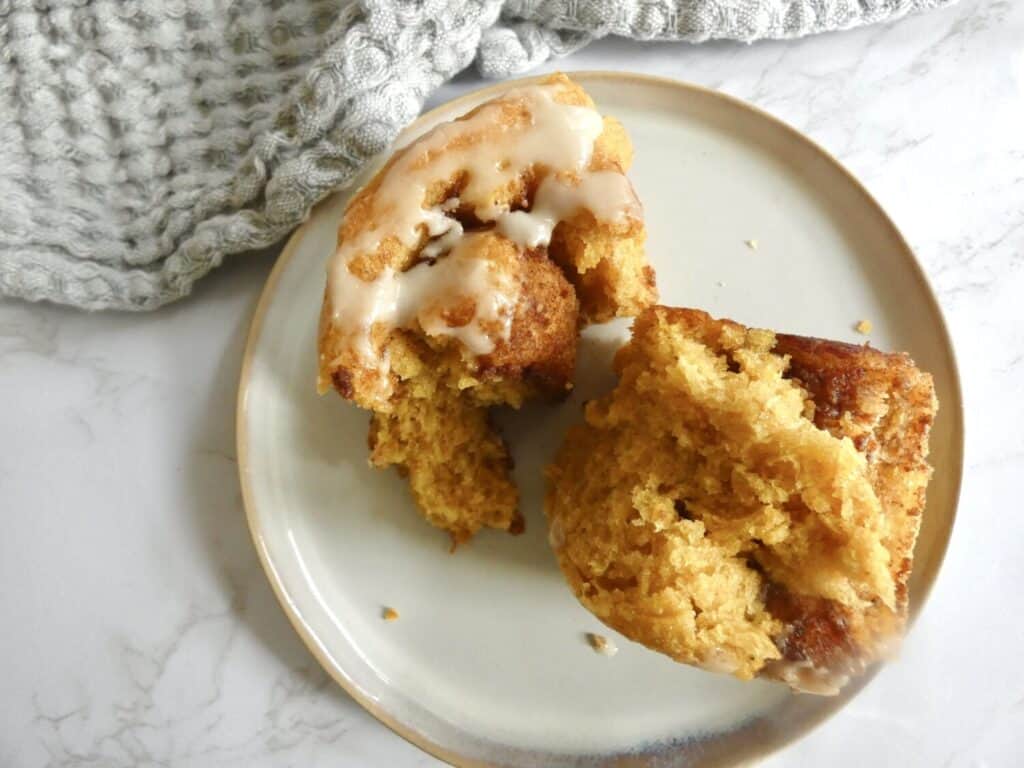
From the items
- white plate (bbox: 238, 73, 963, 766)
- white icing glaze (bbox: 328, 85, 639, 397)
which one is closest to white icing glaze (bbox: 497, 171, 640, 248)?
white icing glaze (bbox: 328, 85, 639, 397)

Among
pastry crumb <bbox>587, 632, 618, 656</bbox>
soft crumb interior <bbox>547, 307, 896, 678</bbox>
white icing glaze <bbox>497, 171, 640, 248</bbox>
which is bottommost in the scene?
pastry crumb <bbox>587, 632, 618, 656</bbox>

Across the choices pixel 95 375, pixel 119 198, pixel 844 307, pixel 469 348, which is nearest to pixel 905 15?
pixel 844 307

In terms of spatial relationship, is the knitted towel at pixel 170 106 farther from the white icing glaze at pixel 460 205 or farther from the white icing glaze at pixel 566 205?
the white icing glaze at pixel 566 205

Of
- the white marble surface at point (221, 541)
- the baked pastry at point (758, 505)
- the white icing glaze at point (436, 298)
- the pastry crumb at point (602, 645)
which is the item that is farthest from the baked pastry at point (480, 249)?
the pastry crumb at point (602, 645)

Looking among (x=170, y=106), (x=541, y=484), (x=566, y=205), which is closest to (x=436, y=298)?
(x=566, y=205)

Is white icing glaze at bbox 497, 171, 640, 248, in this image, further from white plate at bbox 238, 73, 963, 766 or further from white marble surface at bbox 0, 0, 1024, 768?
white marble surface at bbox 0, 0, 1024, 768

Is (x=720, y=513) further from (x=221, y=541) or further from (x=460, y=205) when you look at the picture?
(x=221, y=541)

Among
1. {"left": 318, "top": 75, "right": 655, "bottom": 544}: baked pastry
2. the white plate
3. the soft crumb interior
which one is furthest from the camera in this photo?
the white plate
